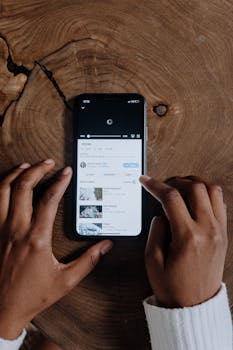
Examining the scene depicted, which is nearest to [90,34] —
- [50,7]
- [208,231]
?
[50,7]

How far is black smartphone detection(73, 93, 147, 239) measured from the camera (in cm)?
76

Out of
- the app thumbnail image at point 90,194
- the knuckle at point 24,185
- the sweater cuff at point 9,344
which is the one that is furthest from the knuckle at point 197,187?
the sweater cuff at point 9,344

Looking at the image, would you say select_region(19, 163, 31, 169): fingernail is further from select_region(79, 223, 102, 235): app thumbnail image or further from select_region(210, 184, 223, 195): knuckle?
select_region(210, 184, 223, 195): knuckle

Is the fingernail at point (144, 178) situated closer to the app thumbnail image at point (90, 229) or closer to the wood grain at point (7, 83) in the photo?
the app thumbnail image at point (90, 229)

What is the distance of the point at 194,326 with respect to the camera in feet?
2.25

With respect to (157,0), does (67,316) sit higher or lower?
lower

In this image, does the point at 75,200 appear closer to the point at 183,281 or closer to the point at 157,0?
the point at 183,281

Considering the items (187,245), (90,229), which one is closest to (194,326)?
(187,245)

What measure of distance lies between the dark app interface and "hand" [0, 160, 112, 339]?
0.11ft

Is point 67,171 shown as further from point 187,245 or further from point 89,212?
point 187,245

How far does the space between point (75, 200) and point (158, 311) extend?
0.21 m

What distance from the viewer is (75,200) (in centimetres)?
77

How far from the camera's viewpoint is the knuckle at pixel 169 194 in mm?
709

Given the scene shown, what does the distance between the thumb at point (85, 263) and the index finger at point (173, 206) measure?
0.37ft
